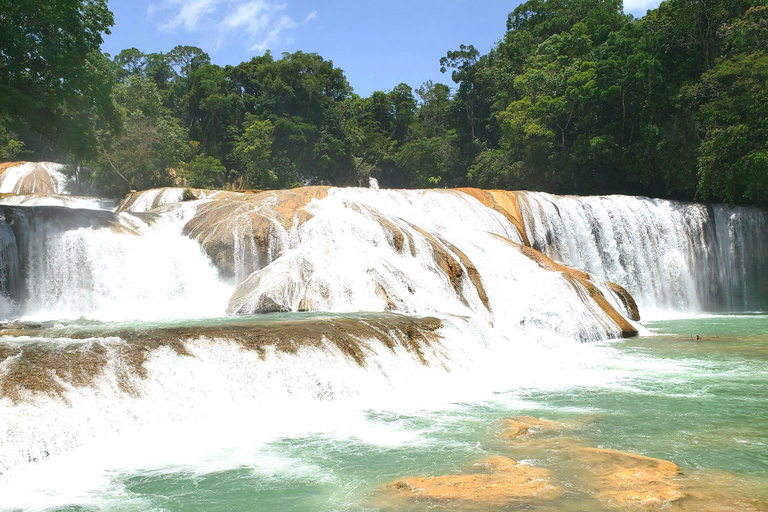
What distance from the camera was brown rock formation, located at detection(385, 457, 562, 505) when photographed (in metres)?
4.88

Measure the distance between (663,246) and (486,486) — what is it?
21599 mm

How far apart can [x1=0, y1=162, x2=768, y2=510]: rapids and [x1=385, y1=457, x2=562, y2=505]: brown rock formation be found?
1.24 feet

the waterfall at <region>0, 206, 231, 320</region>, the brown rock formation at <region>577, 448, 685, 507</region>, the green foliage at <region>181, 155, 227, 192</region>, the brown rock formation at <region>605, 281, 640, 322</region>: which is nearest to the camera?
the brown rock formation at <region>577, 448, 685, 507</region>

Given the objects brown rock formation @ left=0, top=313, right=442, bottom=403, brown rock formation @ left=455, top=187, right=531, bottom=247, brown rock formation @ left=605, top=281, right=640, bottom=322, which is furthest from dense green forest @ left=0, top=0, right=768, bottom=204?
brown rock formation @ left=0, top=313, right=442, bottom=403

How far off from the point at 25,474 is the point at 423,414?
4414mm

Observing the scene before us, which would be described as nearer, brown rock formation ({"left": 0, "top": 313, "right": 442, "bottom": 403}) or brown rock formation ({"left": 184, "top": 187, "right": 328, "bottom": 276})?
brown rock formation ({"left": 0, "top": 313, "right": 442, "bottom": 403})

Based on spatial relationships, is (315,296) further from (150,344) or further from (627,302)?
(627,302)

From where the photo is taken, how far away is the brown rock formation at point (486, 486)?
16.0 feet

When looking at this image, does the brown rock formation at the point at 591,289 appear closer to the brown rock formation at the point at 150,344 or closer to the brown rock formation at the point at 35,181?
the brown rock formation at the point at 150,344

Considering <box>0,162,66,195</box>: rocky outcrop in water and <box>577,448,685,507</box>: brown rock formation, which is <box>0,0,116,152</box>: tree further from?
<box>577,448,685,507</box>: brown rock formation

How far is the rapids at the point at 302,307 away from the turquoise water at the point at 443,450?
3.2 inches

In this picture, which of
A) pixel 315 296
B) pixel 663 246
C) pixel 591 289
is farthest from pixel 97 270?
pixel 663 246

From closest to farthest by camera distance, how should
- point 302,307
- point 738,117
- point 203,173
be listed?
point 302,307 → point 738,117 → point 203,173

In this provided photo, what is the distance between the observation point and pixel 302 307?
46.5 ft
